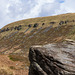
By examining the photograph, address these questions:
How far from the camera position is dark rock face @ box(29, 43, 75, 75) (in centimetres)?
1058

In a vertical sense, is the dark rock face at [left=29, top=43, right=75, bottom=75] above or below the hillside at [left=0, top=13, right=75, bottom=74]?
above

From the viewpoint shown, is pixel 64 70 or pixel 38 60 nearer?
pixel 64 70

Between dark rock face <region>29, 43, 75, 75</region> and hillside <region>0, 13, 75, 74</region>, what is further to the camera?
hillside <region>0, 13, 75, 74</region>

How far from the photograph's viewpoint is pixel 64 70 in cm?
1037

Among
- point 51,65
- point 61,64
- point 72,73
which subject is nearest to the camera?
point 72,73

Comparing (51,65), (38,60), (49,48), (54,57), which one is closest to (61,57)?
(54,57)

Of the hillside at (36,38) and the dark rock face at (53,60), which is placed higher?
the dark rock face at (53,60)

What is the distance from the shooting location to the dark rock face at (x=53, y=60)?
34.7 ft

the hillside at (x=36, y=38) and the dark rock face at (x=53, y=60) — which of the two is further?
the hillside at (x=36, y=38)

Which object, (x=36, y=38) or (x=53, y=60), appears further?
(x=36, y=38)

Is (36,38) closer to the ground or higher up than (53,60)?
closer to the ground

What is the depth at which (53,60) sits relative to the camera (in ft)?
38.1

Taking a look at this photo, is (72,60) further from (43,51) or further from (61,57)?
(43,51)

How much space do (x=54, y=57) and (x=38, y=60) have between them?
9.48 feet
